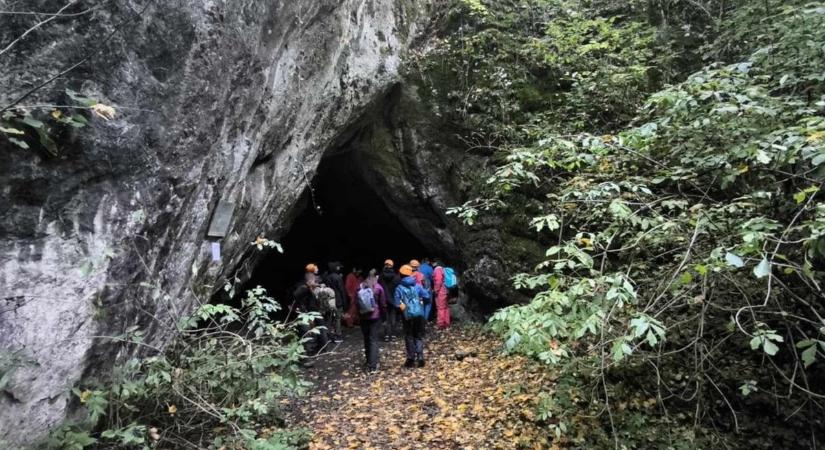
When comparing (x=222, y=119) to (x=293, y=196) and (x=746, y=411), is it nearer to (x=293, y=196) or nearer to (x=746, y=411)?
(x=293, y=196)

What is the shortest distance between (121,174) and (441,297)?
23.0 feet

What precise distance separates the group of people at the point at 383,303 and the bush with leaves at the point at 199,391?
0.95 meters

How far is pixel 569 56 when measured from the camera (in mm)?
9406

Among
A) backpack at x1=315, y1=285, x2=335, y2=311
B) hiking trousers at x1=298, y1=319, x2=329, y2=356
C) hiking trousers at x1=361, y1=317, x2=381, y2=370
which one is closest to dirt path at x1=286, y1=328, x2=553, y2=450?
hiking trousers at x1=361, y1=317, x2=381, y2=370

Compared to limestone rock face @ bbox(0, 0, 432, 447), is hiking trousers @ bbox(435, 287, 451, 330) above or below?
below

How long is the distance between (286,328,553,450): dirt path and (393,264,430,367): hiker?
0.26 metres

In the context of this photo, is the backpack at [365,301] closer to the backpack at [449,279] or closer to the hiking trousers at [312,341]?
the hiking trousers at [312,341]

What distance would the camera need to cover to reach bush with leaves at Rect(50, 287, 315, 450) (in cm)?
423

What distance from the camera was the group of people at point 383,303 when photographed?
7.28 m

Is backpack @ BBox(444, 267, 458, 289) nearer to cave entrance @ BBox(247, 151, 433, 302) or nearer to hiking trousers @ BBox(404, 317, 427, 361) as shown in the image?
hiking trousers @ BBox(404, 317, 427, 361)

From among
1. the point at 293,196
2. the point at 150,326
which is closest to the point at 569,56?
the point at 293,196

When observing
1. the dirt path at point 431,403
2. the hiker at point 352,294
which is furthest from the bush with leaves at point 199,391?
the hiker at point 352,294

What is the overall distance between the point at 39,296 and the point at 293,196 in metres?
5.12

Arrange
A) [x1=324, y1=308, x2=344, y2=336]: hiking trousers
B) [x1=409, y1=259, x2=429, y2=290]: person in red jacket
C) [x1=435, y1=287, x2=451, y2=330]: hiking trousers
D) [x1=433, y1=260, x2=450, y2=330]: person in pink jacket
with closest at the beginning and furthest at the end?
[x1=324, y1=308, x2=344, y2=336]: hiking trousers < [x1=409, y1=259, x2=429, y2=290]: person in red jacket < [x1=433, y1=260, x2=450, y2=330]: person in pink jacket < [x1=435, y1=287, x2=451, y2=330]: hiking trousers
